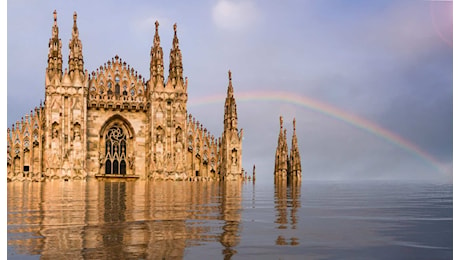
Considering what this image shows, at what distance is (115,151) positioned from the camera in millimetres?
47344

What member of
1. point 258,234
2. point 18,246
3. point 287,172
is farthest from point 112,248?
point 287,172

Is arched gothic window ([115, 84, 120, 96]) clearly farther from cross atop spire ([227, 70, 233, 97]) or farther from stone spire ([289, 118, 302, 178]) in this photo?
stone spire ([289, 118, 302, 178])

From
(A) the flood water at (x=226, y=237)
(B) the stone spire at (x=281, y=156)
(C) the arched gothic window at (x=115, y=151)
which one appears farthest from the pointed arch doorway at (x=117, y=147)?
(A) the flood water at (x=226, y=237)

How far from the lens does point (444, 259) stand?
5.08 m

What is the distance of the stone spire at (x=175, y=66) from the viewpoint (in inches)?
1875

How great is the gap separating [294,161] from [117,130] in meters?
18.6

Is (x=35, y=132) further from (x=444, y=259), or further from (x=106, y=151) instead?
(x=444, y=259)

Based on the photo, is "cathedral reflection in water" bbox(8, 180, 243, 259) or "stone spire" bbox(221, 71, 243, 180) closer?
"cathedral reflection in water" bbox(8, 180, 243, 259)

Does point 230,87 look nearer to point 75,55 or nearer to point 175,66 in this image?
point 175,66

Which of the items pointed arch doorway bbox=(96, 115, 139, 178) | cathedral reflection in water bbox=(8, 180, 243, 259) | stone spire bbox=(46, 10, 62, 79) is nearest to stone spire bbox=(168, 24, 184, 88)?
pointed arch doorway bbox=(96, 115, 139, 178)

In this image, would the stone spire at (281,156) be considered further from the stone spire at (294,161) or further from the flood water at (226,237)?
the flood water at (226,237)

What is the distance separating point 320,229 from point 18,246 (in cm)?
432

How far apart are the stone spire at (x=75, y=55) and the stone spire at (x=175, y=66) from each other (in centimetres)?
846

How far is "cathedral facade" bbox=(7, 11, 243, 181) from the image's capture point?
43.8m
